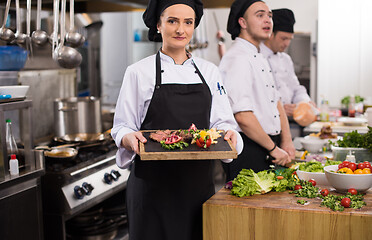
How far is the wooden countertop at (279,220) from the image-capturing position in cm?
190

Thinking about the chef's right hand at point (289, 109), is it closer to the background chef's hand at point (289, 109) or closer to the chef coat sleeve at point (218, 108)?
the background chef's hand at point (289, 109)

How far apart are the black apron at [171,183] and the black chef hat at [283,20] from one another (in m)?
2.27

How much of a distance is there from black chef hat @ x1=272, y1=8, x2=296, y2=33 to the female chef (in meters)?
2.14

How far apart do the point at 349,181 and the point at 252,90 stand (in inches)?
42.7

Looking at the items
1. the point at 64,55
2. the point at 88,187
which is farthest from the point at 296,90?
the point at 64,55

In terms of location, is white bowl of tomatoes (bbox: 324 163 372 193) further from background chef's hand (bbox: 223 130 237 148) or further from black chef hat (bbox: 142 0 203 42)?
black chef hat (bbox: 142 0 203 42)

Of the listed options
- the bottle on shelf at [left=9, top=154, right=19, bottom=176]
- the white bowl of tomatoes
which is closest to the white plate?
the white bowl of tomatoes

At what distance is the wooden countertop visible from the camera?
190 centimetres

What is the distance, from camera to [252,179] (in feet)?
7.26

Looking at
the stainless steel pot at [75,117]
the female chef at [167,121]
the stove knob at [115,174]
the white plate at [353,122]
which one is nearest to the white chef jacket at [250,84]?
the female chef at [167,121]

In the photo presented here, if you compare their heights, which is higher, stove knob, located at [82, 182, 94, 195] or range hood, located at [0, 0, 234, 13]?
range hood, located at [0, 0, 234, 13]

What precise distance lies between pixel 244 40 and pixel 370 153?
3.60ft

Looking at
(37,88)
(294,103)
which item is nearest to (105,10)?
(37,88)

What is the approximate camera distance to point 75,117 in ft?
12.7
